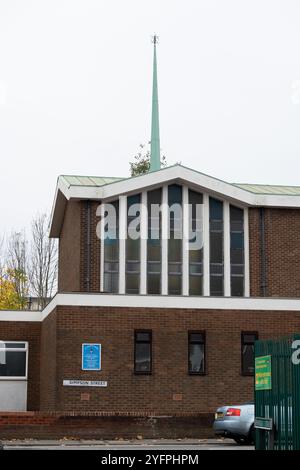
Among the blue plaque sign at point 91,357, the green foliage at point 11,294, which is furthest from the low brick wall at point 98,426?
the green foliage at point 11,294

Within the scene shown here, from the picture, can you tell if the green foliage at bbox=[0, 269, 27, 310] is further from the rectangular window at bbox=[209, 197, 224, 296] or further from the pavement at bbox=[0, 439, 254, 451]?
the pavement at bbox=[0, 439, 254, 451]

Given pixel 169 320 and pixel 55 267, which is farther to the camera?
pixel 55 267

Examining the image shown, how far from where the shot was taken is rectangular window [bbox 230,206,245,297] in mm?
33875

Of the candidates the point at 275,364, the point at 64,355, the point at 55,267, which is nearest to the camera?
the point at 275,364

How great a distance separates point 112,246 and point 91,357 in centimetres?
612

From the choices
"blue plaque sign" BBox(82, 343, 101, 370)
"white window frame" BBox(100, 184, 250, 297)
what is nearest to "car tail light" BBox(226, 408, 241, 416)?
"blue plaque sign" BBox(82, 343, 101, 370)

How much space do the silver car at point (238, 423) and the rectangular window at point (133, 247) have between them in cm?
1136

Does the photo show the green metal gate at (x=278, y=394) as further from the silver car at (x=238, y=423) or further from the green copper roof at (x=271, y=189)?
the green copper roof at (x=271, y=189)

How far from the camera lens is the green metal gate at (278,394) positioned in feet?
41.2

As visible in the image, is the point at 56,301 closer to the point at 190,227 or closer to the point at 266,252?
the point at 190,227

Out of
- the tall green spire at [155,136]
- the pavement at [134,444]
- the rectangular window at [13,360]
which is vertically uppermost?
the tall green spire at [155,136]

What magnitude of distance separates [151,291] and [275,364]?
1998cm

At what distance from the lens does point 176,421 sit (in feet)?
81.4
